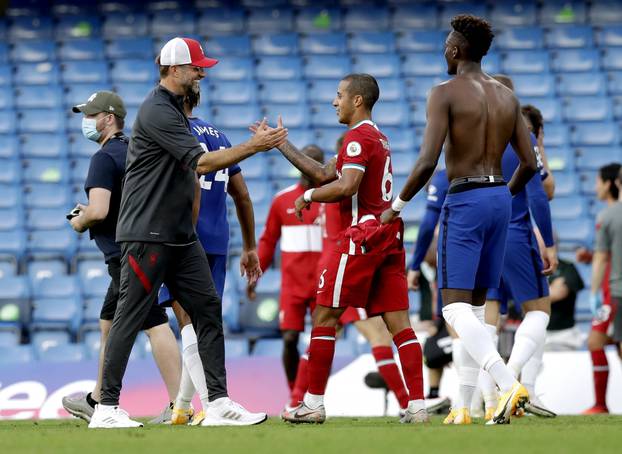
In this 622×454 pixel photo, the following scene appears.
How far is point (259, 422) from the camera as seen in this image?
686 cm

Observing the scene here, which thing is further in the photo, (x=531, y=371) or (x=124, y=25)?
(x=124, y=25)

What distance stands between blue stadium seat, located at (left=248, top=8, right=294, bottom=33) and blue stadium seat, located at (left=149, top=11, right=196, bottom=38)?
3.11ft

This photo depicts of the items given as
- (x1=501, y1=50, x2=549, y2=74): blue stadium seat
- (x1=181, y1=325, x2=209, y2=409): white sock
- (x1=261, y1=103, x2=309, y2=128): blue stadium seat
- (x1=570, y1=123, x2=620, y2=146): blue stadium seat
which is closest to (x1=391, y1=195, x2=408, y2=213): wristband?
(x1=181, y1=325, x2=209, y2=409): white sock

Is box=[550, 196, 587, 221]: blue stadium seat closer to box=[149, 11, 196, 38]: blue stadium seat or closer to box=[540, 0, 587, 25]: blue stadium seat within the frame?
box=[540, 0, 587, 25]: blue stadium seat

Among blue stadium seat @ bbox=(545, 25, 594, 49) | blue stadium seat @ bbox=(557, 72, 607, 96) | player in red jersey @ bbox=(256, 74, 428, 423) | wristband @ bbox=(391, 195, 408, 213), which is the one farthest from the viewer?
blue stadium seat @ bbox=(545, 25, 594, 49)

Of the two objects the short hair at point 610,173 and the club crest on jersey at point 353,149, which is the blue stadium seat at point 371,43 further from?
the club crest on jersey at point 353,149

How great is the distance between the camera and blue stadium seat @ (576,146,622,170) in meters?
16.2

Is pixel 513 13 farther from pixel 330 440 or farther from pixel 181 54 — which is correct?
pixel 330 440

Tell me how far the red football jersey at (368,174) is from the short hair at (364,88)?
0.45ft

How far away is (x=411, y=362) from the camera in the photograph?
23.6 ft

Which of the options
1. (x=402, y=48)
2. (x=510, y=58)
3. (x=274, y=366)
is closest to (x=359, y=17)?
(x=402, y=48)

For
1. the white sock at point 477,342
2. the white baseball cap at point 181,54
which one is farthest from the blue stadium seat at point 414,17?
the white sock at point 477,342

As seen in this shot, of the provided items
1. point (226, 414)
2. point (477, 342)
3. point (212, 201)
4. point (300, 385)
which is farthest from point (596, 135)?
point (226, 414)

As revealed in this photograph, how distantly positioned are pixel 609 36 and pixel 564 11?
0.91 meters
